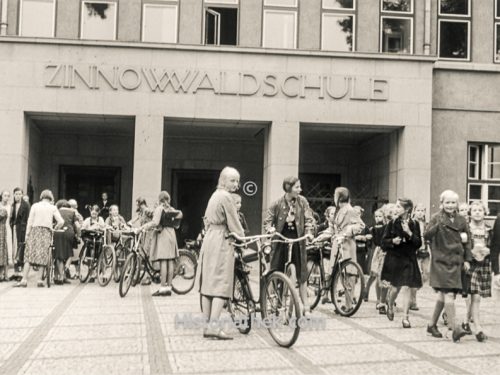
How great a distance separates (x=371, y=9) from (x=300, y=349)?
1394cm

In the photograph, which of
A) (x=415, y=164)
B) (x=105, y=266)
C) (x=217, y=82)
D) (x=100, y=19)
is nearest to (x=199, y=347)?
(x=105, y=266)

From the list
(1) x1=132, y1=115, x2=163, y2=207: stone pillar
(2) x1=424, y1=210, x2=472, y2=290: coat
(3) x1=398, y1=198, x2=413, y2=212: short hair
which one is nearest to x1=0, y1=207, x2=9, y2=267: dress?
(1) x1=132, y1=115, x2=163, y2=207: stone pillar

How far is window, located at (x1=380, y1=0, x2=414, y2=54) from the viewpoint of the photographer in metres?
19.1

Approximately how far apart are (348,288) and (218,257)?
8.50 feet

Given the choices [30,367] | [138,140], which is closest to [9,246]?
[138,140]

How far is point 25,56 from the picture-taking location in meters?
17.8

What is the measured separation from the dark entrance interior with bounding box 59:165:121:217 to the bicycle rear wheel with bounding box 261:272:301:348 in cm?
1524

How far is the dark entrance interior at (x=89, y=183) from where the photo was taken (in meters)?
22.1

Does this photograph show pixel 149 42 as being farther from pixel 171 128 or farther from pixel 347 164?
pixel 347 164

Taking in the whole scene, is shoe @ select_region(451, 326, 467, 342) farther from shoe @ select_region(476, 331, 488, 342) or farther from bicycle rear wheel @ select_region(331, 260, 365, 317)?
bicycle rear wheel @ select_region(331, 260, 365, 317)

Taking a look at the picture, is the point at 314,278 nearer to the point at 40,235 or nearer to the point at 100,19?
the point at 40,235

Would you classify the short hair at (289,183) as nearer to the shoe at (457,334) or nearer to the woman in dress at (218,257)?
the woman in dress at (218,257)

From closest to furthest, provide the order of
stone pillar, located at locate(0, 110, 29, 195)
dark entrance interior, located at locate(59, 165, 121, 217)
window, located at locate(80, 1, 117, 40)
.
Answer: stone pillar, located at locate(0, 110, 29, 195) < window, located at locate(80, 1, 117, 40) < dark entrance interior, located at locate(59, 165, 121, 217)

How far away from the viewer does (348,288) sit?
9336mm
